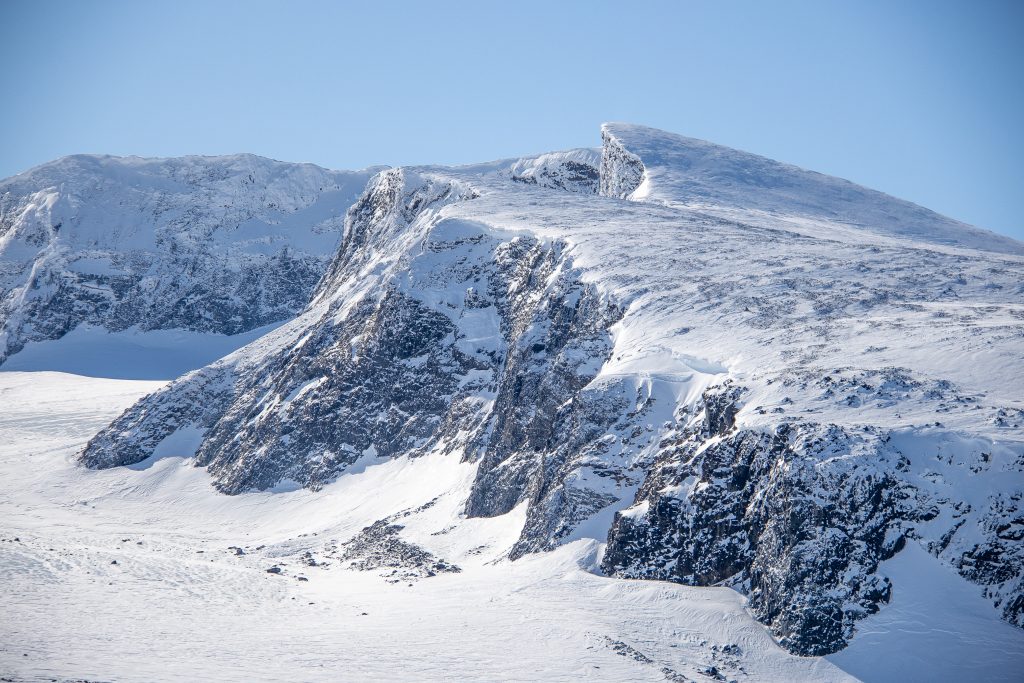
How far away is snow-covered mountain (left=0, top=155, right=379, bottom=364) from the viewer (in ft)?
427

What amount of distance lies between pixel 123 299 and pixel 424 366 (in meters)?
72.2

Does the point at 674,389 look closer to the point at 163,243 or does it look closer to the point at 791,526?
the point at 791,526

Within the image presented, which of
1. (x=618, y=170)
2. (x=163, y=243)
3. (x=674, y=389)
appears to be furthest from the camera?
(x=163, y=243)

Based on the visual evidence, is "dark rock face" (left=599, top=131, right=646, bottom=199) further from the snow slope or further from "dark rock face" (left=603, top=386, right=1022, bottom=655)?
"dark rock face" (left=603, top=386, right=1022, bottom=655)

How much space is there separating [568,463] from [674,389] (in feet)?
19.9

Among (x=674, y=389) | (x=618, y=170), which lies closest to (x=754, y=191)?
(x=618, y=170)

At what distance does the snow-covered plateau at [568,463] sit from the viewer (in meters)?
36.6

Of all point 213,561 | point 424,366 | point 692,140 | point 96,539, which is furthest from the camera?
point 692,140

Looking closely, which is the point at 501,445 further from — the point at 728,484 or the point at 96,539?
the point at 96,539

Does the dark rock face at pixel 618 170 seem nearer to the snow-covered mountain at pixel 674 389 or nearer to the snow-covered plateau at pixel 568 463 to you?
the snow-covered plateau at pixel 568 463

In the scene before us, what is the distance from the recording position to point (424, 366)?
74062mm

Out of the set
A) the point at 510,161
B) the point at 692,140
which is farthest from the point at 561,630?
the point at 510,161

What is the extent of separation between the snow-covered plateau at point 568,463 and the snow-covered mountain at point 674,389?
165mm

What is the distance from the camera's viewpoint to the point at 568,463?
161ft
